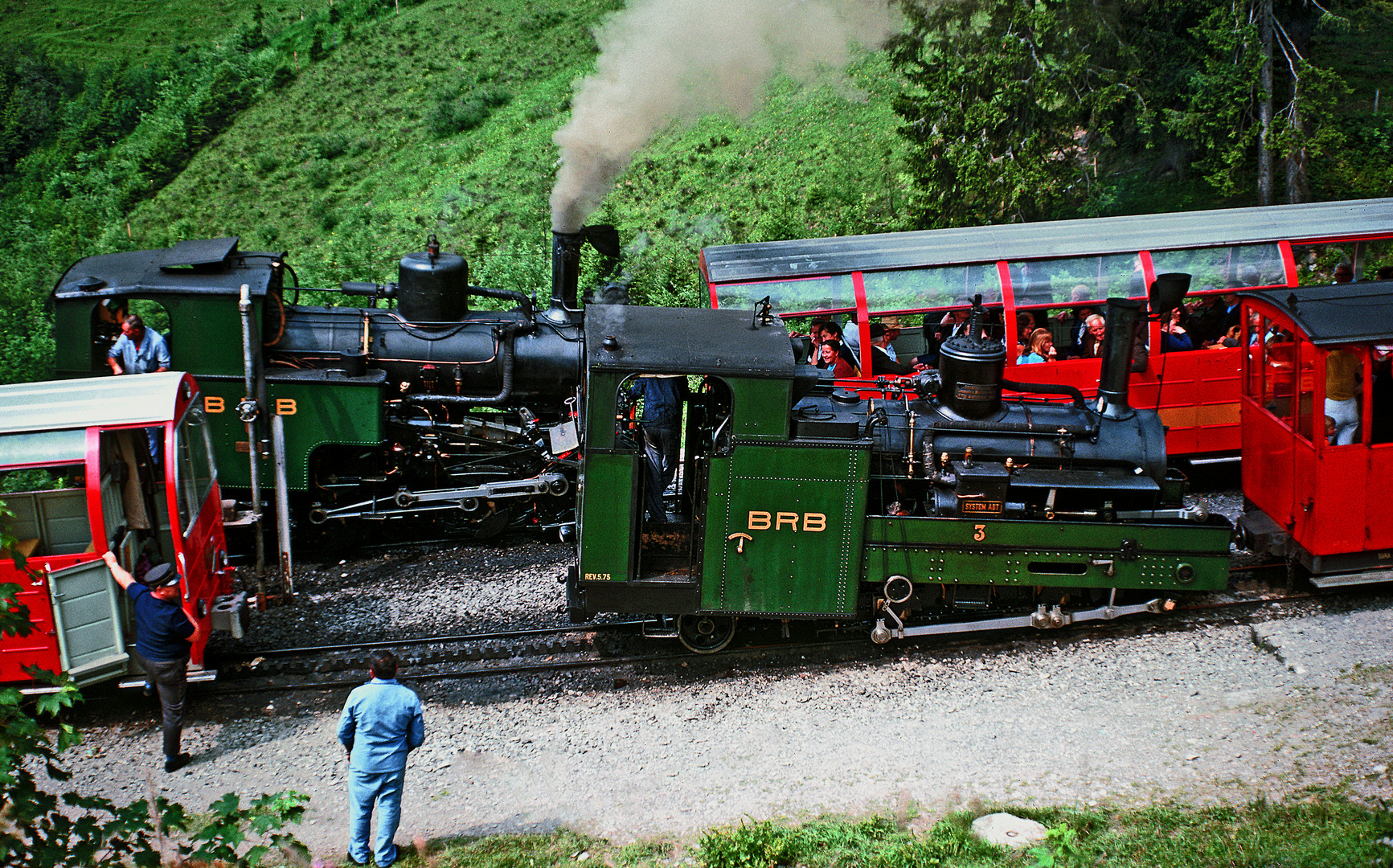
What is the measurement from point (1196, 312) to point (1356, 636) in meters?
4.23

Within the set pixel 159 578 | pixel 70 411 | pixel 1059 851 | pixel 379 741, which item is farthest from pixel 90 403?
pixel 1059 851

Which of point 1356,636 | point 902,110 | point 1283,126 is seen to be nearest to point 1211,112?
point 1283,126

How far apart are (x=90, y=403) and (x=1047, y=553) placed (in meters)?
6.84

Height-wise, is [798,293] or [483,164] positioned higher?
[483,164]

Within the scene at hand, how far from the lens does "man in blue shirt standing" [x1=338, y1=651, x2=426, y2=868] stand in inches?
219

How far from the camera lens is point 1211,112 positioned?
50.5 feet

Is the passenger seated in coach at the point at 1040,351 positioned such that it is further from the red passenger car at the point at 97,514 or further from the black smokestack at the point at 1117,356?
the red passenger car at the point at 97,514

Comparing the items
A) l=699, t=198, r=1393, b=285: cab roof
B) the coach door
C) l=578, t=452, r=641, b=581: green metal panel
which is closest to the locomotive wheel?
l=578, t=452, r=641, b=581: green metal panel

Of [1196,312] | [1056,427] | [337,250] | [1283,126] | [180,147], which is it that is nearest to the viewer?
[1056,427]

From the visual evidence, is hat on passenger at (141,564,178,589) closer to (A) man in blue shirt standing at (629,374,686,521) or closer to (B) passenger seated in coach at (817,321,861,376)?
(A) man in blue shirt standing at (629,374,686,521)

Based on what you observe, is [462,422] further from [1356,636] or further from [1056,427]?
[1356,636]

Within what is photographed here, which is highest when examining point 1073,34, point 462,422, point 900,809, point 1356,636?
point 1073,34

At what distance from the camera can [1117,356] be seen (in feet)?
25.8

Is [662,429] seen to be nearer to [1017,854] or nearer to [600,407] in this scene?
[600,407]
